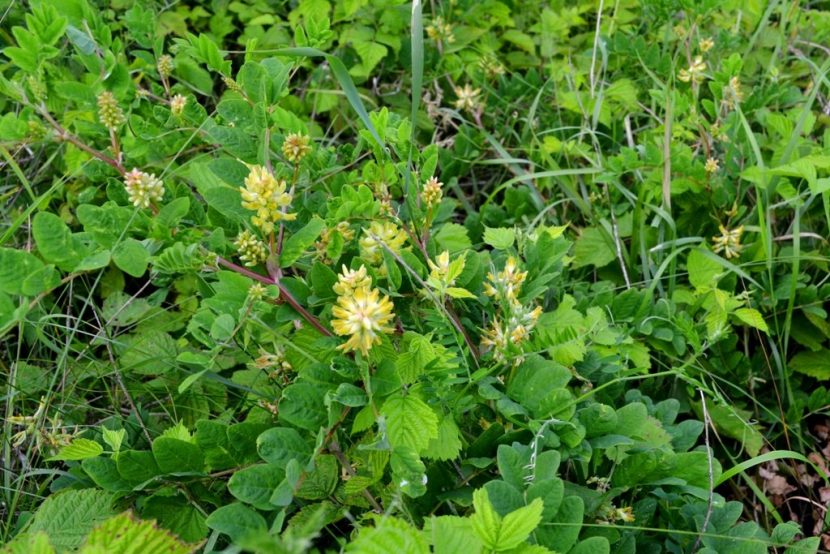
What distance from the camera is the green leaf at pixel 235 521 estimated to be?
1234 millimetres

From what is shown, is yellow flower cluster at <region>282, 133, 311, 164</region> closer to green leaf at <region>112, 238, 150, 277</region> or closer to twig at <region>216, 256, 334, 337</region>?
twig at <region>216, 256, 334, 337</region>

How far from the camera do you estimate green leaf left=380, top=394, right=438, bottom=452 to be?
1254 mm

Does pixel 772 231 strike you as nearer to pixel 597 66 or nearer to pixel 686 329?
pixel 686 329

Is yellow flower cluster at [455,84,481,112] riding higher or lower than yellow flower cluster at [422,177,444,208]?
lower

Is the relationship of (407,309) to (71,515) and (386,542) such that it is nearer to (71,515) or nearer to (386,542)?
(386,542)

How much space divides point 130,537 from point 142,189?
22.9 inches

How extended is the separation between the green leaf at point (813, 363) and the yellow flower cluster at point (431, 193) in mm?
1128

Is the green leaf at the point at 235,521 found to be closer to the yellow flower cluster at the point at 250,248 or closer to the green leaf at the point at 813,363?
the yellow flower cluster at the point at 250,248

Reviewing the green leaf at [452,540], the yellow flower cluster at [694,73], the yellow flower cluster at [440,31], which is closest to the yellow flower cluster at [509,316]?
the green leaf at [452,540]

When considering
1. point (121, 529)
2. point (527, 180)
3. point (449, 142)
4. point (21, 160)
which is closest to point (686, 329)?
point (527, 180)

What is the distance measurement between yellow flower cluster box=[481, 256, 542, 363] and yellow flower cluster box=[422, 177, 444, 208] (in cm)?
20

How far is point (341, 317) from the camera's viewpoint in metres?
1.21

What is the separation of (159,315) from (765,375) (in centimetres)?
163

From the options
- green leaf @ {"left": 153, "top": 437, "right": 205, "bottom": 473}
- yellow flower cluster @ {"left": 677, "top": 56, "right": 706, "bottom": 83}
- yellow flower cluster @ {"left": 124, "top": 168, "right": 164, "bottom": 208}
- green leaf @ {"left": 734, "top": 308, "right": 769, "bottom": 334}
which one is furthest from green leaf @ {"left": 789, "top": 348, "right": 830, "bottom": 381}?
yellow flower cluster @ {"left": 124, "top": 168, "right": 164, "bottom": 208}
